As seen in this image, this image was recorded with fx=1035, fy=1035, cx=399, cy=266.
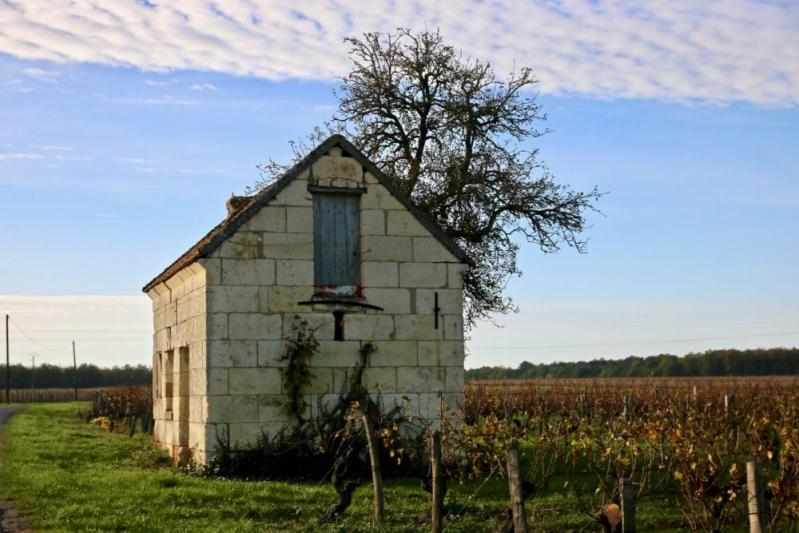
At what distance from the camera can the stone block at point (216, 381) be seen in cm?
1590


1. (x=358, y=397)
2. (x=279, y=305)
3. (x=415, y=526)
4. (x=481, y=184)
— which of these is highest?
(x=481, y=184)

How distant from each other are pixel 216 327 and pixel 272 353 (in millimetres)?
971

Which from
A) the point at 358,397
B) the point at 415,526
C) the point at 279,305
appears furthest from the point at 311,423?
the point at 415,526

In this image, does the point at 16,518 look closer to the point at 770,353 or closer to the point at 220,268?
the point at 220,268

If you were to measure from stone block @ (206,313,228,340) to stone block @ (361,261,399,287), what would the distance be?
93.4 inches

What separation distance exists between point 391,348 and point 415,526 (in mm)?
5413

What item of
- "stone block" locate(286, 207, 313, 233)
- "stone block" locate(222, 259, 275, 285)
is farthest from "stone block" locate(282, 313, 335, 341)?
"stone block" locate(286, 207, 313, 233)

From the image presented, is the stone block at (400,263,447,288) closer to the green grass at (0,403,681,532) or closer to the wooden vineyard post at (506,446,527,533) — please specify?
the green grass at (0,403,681,532)

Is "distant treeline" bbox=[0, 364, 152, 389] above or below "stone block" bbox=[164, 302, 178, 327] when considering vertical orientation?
below

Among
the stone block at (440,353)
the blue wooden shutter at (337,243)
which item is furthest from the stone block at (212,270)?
the stone block at (440,353)

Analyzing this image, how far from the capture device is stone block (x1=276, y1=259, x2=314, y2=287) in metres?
16.4

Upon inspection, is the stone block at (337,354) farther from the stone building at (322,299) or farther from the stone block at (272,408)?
the stone block at (272,408)

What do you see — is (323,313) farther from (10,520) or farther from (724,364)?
(724,364)

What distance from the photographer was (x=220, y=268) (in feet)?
53.0
